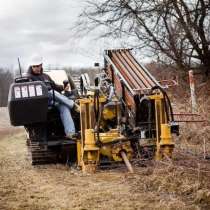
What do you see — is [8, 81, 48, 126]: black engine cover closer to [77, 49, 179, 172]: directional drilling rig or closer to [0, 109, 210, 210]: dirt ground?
[77, 49, 179, 172]: directional drilling rig

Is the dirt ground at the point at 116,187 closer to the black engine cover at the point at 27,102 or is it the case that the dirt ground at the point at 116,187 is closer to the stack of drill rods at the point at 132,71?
the black engine cover at the point at 27,102

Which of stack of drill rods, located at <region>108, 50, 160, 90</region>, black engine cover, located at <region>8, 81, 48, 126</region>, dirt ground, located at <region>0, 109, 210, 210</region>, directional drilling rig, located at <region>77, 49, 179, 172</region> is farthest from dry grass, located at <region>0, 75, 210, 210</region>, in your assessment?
stack of drill rods, located at <region>108, 50, 160, 90</region>

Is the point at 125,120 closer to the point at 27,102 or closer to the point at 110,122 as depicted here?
the point at 110,122

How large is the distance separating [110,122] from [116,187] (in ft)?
10.0

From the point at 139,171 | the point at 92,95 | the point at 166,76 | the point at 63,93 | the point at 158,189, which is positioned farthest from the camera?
the point at 166,76

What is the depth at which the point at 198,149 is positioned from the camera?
11992mm

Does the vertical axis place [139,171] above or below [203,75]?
below

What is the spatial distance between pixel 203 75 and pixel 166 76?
1.48m

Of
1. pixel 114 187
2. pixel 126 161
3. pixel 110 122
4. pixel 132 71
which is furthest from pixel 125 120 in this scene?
pixel 114 187

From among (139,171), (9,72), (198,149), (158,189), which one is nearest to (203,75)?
(198,149)

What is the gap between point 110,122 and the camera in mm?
11719

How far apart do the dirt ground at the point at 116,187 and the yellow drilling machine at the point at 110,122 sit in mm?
A: 351

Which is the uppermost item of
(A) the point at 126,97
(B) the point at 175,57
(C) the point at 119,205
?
(B) the point at 175,57

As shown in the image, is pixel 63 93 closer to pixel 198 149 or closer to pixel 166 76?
pixel 198 149
